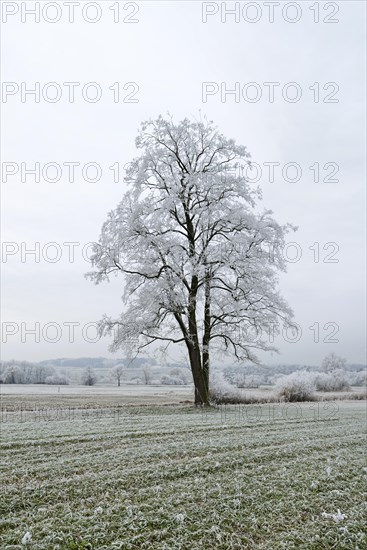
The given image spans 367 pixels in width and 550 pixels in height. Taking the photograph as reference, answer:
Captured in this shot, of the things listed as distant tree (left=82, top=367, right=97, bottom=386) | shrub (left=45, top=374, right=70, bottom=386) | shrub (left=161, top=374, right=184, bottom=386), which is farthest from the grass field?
shrub (left=161, top=374, right=184, bottom=386)

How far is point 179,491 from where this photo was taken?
6.21 metres

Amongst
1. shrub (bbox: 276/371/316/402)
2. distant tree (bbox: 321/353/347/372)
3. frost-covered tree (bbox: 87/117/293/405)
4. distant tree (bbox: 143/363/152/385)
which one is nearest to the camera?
frost-covered tree (bbox: 87/117/293/405)

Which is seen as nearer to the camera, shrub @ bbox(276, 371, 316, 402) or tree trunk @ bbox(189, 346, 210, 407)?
tree trunk @ bbox(189, 346, 210, 407)

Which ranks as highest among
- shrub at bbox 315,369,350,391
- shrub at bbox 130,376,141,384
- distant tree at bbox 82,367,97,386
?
shrub at bbox 315,369,350,391

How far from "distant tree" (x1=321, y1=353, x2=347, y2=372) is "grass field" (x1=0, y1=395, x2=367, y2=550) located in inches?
3116

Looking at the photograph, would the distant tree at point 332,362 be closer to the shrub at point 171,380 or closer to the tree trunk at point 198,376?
the shrub at point 171,380

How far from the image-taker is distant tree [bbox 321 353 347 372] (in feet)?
277

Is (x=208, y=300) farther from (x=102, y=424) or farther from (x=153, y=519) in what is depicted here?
(x=153, y=519)

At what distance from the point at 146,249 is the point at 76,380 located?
55112 mm

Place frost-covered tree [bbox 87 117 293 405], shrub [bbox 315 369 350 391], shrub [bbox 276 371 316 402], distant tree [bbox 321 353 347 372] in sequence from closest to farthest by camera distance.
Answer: frost-covered tree [bbox 87 117 293 405]
shrub [bbox 276 371 316 402]
shrub [bbox 315 369 350 391]
distant tree [bbox 321 353 347 372]

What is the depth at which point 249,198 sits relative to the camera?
20.2 metres

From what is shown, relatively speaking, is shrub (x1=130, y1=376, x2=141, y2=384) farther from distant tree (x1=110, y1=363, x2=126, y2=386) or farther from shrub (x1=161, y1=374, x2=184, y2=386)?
shrub (x1=161, y1=374, x2=184, y2=386)

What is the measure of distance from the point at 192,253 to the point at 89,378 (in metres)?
54.2

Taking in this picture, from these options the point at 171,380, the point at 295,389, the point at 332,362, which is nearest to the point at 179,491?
the point at 295,389
